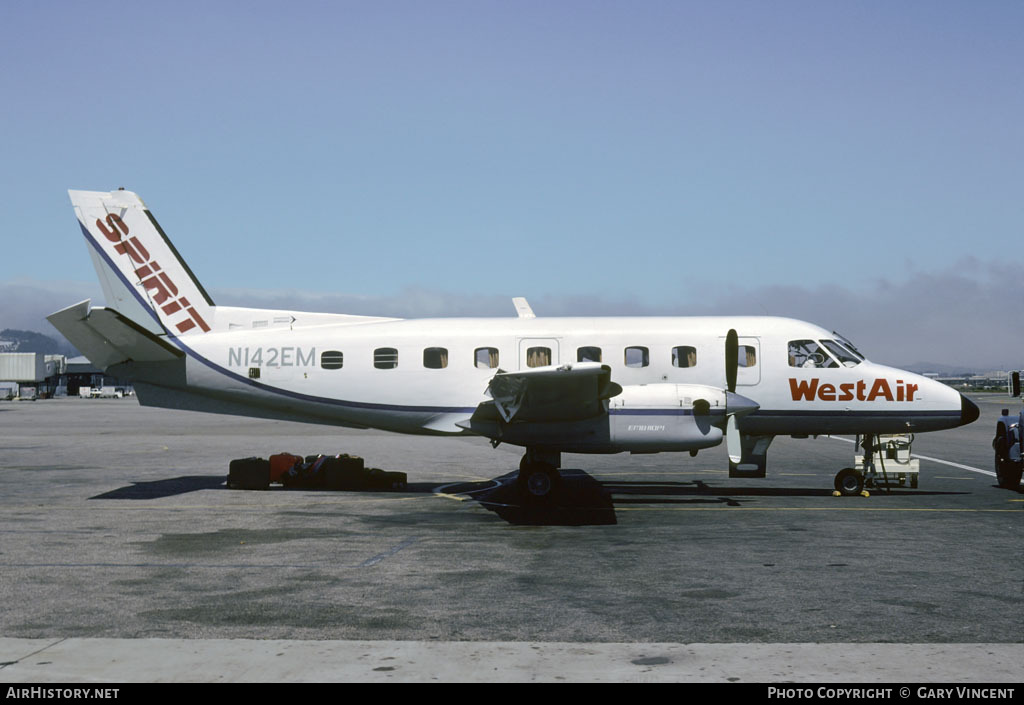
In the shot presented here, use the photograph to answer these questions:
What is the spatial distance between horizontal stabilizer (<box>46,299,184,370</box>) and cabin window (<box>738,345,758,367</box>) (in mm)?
12624

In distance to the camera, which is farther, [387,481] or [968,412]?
[387,481]

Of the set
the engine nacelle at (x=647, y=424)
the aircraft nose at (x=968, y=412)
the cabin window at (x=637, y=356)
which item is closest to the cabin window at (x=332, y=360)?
the engine nacelle at (x=647, y=424)

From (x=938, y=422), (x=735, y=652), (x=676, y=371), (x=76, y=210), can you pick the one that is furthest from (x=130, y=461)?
(x=735, y=652)

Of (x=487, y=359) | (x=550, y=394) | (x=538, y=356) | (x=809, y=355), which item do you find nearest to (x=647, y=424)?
(x=550, y=394)

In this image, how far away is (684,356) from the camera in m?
19.5

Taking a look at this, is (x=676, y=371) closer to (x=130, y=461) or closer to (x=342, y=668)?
(x=342, y=668)

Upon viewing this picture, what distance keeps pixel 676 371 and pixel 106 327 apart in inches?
479

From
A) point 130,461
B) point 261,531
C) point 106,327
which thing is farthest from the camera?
point 130,461

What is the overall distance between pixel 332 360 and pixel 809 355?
10.7m

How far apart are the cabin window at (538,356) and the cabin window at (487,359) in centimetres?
73

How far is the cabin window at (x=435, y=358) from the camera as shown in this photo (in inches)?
781

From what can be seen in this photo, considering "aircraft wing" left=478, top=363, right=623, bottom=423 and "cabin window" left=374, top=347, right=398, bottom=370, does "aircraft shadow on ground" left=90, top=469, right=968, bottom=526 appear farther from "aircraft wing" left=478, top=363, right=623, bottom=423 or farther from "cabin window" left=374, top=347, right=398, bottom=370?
"cabin window" left=374, top=347, right=398, bottom=370

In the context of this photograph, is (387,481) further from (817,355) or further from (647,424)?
(817,355)

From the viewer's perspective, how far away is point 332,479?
21078mm
